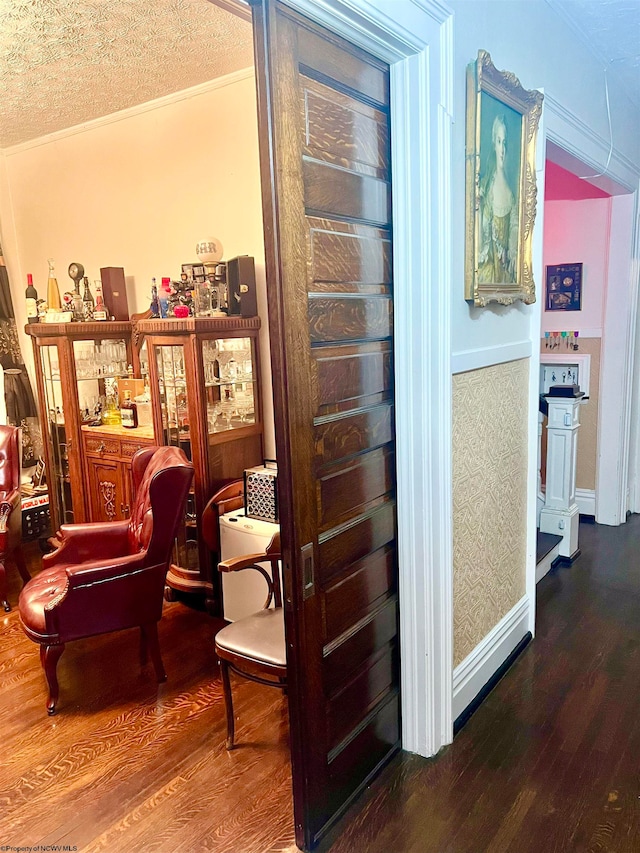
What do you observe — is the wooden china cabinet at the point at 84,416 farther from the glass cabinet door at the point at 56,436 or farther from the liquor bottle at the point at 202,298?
the liquor bottle at the point at 202,298

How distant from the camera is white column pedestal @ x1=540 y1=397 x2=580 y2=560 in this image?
3.87 m

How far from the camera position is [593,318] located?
4.57 metres

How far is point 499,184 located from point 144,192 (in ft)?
7.88

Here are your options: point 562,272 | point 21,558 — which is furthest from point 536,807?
point 562,272

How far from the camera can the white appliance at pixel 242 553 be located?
309 cm

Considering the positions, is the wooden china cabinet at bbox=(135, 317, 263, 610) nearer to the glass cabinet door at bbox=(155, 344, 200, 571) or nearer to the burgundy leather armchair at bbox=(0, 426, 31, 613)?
the glass cabinet door at bbox=(155, 344, 200, 571)

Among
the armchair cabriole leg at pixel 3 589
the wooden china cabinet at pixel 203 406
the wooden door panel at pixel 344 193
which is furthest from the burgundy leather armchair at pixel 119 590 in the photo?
the wooden door panel at pixel 344 193

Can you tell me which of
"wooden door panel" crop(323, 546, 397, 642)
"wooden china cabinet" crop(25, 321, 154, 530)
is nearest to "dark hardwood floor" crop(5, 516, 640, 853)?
"wooden door panel" crop(323, 546, 397, 642)

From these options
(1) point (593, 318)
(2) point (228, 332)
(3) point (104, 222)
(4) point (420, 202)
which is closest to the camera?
(4) point (420, 202)

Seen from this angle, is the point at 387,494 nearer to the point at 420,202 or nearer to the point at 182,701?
the point at 420,202

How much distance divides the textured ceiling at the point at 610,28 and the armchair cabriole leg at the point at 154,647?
3085 millimetres

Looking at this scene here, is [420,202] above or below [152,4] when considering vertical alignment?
below

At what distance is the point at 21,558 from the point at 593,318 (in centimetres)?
407

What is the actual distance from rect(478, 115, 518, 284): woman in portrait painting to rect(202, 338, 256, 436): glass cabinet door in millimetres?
1500
